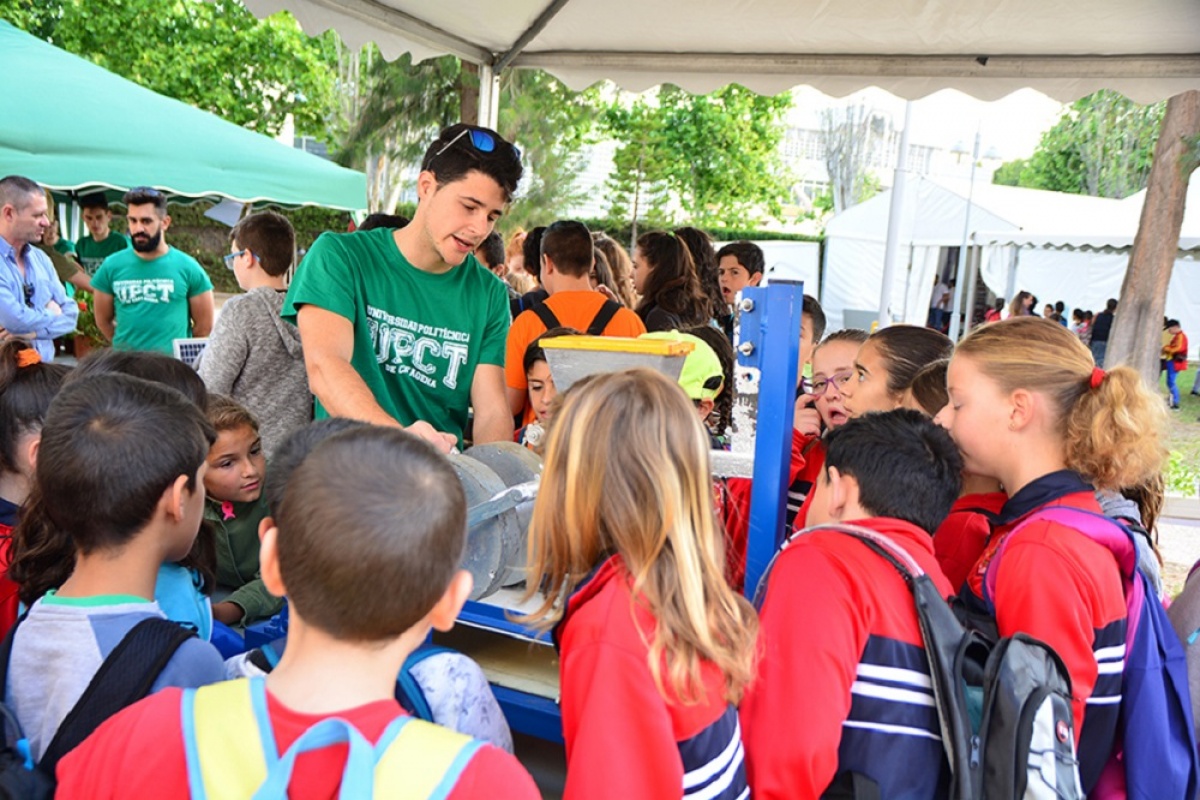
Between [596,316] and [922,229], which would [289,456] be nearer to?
[596,316]

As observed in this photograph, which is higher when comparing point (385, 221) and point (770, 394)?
point (385, 221)

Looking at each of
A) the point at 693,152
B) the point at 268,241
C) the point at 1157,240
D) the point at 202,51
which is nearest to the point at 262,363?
the point at 268,241

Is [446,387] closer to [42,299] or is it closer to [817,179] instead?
[42,299]

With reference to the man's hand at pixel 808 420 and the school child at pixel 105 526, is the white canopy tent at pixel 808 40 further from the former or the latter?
the school child at pixel 105 526

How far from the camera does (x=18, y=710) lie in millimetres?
1507

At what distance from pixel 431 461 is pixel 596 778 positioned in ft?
1.76

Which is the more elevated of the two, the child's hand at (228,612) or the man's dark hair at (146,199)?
the man's dark hair at (146,199)

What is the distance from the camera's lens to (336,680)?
3.77ft

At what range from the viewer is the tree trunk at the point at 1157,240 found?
29.8 ft

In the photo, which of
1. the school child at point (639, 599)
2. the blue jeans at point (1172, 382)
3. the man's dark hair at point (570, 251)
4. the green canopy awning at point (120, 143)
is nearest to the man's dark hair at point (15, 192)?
the green canopy awning at point (120, 143)

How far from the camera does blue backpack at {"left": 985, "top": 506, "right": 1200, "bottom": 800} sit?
1.89 m

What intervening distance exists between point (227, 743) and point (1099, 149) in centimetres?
4656

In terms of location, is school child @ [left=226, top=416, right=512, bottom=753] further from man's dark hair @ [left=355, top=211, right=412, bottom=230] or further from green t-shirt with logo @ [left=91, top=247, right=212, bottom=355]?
green t-shirt with logo @ [left=91, top=247, right=212, bottom=355]

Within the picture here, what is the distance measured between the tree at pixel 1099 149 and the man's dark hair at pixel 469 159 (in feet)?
119
